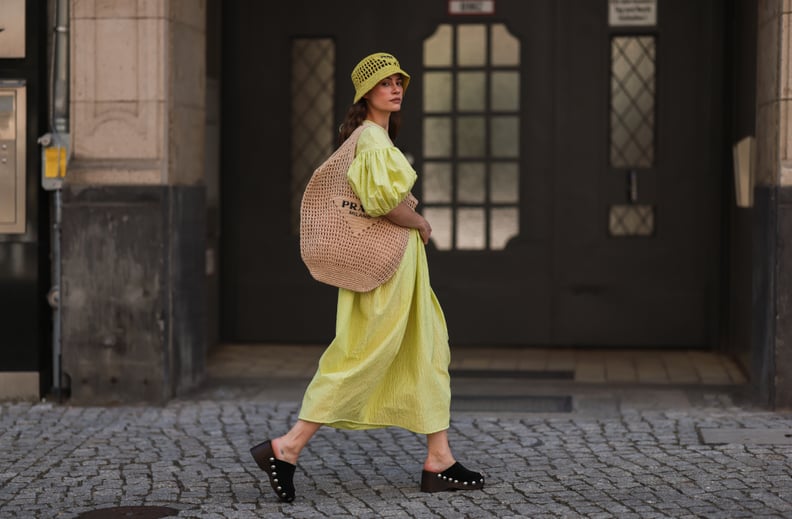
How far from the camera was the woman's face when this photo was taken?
6250 millimetres

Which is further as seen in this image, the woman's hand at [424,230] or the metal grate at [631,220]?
the metal grate at [631,220]

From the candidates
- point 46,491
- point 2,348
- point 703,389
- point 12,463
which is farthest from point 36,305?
point 703,389

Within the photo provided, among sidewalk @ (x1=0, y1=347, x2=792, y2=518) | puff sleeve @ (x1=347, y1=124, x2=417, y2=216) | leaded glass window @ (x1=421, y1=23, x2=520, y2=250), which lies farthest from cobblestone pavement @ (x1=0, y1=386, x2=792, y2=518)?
leaded glass window @ (x1=421, y1=23, x2=520, y2=250)

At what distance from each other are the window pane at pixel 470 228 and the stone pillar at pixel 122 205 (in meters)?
2.70

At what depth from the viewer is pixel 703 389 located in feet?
28.8

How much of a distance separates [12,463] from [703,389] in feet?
13.2

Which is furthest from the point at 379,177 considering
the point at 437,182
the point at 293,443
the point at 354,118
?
the point at 437,182

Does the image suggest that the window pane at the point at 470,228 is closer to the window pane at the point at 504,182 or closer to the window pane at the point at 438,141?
the window pane at the point at 504,182

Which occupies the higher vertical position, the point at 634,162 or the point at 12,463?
the point at 634,162

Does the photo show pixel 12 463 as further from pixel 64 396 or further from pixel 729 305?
pixel 729 305

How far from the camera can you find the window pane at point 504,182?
34.7ft

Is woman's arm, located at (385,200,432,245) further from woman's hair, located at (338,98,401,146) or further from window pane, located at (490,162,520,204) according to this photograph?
window pane, located at (490,162,520,204)

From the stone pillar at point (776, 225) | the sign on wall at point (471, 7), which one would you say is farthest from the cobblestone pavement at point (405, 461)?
the sign on wall at point (471, 7)

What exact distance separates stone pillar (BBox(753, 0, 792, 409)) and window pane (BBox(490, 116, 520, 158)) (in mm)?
2585
